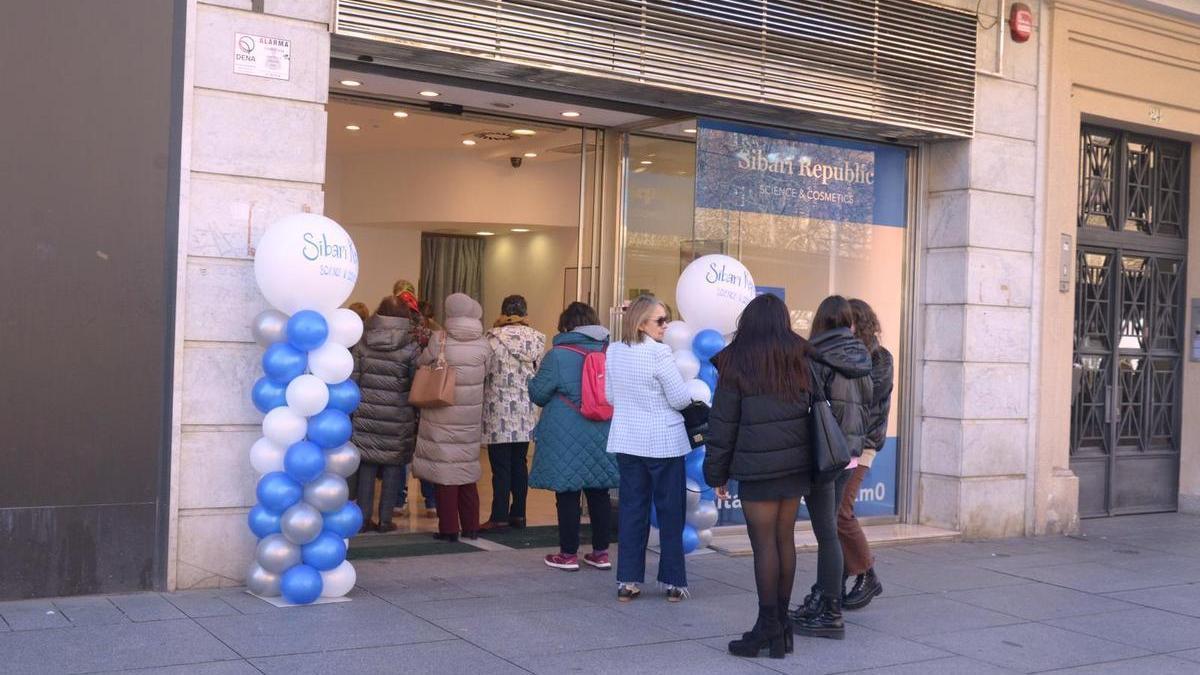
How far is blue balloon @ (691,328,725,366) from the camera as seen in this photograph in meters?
7.90

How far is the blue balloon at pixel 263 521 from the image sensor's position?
260 inches

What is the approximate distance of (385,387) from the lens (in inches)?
345

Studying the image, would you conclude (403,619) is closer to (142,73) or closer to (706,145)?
(142,73)

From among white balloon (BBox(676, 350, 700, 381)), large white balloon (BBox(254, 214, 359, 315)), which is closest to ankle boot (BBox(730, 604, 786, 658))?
white balloon (BBox(676, 350, 700, 381))

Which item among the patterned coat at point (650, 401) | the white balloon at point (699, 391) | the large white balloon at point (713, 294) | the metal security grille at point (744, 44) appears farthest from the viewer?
the large white balloon at point (713, 294)

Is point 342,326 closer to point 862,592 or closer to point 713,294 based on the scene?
point 713,294

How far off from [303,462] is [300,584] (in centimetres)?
67

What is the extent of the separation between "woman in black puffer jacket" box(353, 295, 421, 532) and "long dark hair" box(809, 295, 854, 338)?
10.5 ft

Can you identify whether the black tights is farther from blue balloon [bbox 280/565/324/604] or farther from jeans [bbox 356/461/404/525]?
jeans [bbox 356/461/404/525]

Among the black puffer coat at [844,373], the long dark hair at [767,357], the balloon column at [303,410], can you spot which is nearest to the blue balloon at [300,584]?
the balloon column at [303,410]

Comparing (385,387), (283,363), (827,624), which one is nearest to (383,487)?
(385,387)

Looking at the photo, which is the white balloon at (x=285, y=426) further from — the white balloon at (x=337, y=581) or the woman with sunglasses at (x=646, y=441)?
the woman with sunglasses at (x=646, y=441)

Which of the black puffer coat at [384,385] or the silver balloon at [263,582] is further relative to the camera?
the black puffer coat at [384,385]

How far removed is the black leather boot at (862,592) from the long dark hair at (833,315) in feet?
4.95
